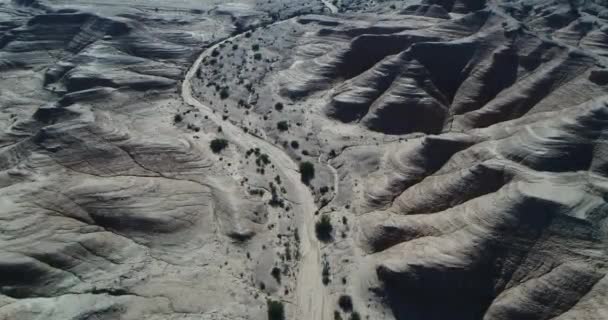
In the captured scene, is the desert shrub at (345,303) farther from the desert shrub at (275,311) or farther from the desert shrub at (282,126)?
the desert shrub at (282,126)

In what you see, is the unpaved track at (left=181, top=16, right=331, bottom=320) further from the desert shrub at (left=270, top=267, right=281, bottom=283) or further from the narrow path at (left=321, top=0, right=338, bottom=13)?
the narrow path at (left=321, top=0, right=338, bottom=13)

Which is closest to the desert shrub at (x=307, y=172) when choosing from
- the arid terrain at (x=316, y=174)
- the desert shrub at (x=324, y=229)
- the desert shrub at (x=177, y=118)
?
the arid terrain at (x=316, y=174)

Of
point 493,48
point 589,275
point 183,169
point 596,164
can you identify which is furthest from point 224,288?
point 493,48

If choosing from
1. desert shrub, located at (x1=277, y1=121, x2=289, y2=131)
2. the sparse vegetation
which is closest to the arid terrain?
the sparse vegetation

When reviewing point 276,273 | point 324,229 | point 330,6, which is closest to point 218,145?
point 324,229

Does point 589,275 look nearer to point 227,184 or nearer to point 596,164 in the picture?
Result: point 596,164
